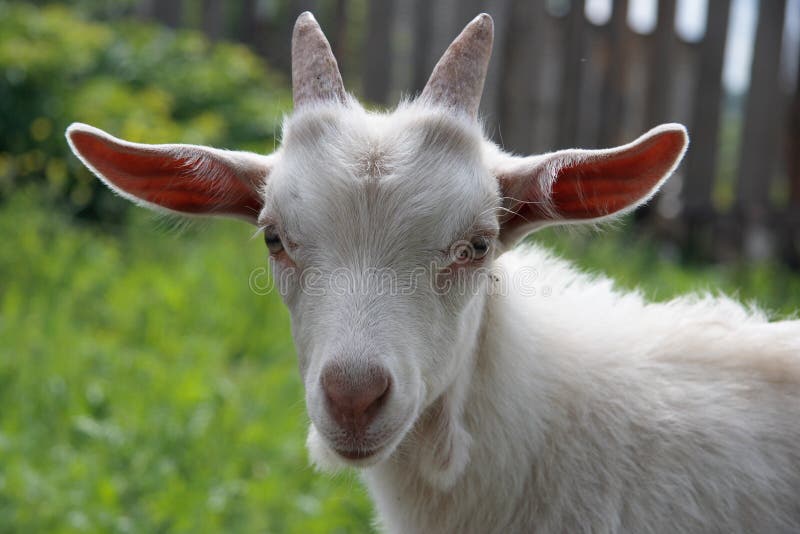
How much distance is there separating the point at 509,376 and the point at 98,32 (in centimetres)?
707

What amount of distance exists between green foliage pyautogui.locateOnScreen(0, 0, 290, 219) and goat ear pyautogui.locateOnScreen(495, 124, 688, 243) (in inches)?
182

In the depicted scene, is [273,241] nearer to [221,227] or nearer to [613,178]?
[613,178]


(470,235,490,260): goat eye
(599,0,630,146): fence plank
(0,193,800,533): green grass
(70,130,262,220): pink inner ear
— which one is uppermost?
(70,130,262,220): pink inner ear

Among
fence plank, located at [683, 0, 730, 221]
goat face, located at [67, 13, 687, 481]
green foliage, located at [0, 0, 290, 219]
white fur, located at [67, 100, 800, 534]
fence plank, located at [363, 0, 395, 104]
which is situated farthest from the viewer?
fence plank, located at [363, 0, 395, 104]

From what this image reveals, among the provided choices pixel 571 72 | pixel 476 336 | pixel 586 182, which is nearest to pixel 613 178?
pixel 586 182

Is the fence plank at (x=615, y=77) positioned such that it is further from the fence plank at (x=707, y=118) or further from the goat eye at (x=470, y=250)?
the goat eye at (x=470, y=250)

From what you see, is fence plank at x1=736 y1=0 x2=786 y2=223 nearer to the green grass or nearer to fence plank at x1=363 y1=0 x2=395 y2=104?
the green grass

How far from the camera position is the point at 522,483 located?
271cm

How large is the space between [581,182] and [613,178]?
3.6 inches

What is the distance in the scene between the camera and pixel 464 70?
2.68 m

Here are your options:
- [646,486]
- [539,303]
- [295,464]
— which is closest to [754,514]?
[646,486]

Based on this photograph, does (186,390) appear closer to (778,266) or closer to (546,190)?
(546,190)

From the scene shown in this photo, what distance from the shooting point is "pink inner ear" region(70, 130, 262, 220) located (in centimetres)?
270

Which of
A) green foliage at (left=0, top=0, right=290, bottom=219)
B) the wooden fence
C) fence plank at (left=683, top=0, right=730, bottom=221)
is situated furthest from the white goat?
fence plank at (left=683, top=0, right=730, bottom=221)
